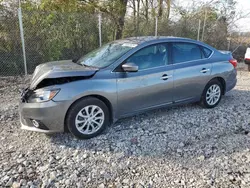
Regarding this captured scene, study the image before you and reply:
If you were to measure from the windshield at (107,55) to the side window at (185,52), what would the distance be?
0.84 m

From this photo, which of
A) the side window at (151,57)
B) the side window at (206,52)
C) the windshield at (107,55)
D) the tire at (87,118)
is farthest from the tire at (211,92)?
the tire at (87,118)

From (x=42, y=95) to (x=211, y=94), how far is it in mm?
3393

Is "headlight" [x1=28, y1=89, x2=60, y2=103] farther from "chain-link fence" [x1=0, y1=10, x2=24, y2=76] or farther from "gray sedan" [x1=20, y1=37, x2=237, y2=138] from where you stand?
"chain-link fence" [x1=0, y1=10, x2=24, y2=76]

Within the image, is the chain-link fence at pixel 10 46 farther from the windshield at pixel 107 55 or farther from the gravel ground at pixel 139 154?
the windshield at pixel 107 55

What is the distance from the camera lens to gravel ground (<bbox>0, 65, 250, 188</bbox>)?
257 centimetres

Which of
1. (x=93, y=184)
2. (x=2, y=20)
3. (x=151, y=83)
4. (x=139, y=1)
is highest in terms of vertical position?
(x=139, y=1)

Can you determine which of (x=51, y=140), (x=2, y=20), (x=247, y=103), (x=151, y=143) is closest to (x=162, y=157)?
(x=151, y=143)

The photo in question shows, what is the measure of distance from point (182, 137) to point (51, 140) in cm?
206

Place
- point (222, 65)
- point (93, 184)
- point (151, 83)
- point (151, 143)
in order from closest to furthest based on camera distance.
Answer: point (93, 184) → point (151, 143) → point (151, 83) → point (222, 65)

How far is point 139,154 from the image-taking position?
3066 mm

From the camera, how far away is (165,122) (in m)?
4.02

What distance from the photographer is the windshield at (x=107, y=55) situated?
3.70 metres

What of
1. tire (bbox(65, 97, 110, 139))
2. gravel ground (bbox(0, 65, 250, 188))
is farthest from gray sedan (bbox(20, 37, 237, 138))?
gravel ground (bbox(0, 65, 250, 188))

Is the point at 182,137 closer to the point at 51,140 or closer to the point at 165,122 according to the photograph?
the point at 165,122
